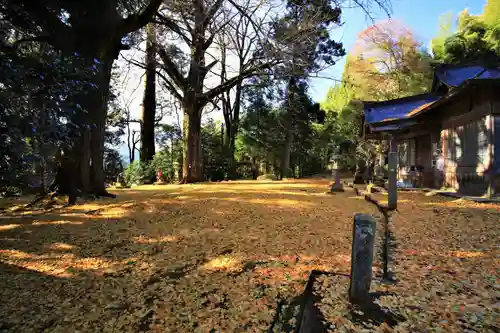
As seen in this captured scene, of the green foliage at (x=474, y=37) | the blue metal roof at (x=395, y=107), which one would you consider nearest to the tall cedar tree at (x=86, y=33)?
the blue metal roof at (x=395, y=107)

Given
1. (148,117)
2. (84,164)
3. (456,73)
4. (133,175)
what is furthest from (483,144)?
(133,175)

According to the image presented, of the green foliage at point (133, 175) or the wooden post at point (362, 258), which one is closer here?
the wooden post at point (362, 258)

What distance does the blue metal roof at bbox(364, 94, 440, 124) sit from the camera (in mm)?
13336

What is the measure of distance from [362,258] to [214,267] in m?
1.71

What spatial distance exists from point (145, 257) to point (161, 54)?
393 inches

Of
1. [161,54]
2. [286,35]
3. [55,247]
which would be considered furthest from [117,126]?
[55,247]

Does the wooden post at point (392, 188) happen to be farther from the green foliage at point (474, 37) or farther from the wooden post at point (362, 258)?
the green foliage at point (474, 37)

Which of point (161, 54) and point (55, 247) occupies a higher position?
point (161, 54)

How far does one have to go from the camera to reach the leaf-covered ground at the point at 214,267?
2650 mm

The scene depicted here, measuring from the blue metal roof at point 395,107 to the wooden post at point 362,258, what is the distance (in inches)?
442

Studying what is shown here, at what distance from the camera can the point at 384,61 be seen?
2534 cm

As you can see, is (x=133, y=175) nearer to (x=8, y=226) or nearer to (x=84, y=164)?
(x=84, y=164)

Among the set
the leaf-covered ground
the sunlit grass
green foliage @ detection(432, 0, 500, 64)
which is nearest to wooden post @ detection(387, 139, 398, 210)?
the leaf-covered ground

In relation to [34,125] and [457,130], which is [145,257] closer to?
[34,125]
